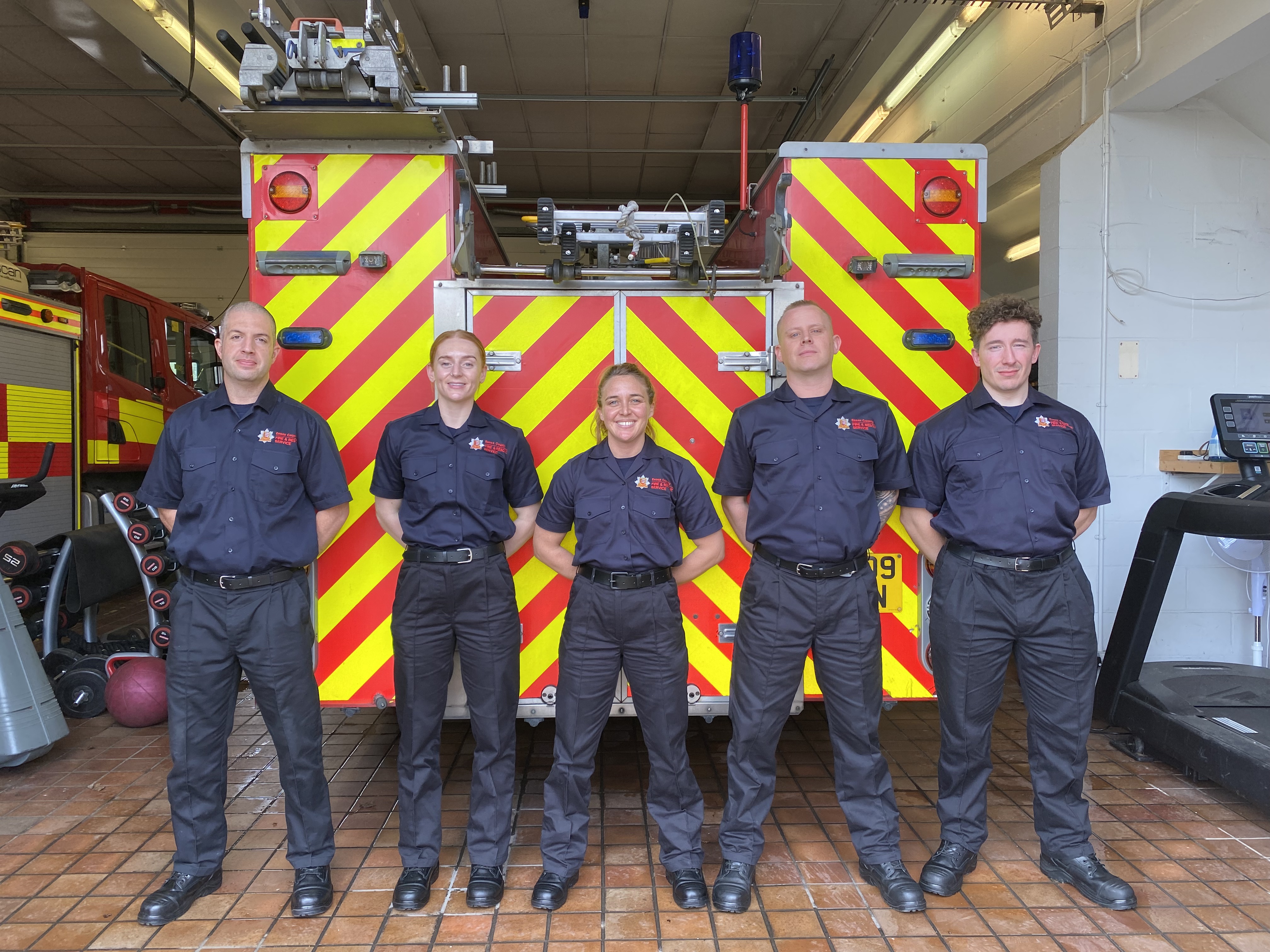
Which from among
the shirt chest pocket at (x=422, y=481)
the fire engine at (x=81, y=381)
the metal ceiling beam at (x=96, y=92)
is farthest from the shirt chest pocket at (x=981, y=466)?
the metal ceiling beam at (x=96, y=92)

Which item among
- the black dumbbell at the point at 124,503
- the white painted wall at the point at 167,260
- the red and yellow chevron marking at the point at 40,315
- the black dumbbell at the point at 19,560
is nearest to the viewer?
the black dumbbell at the point at 19,560

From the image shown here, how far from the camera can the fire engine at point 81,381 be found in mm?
6078

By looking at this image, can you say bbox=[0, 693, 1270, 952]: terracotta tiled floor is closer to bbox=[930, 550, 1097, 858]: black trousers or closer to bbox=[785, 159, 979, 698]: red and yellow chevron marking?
bbox=[930, 550, 1097, 858]: black trousers

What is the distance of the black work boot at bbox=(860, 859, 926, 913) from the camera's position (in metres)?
2.65

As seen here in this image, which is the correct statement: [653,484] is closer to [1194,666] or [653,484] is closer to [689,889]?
[689,889]

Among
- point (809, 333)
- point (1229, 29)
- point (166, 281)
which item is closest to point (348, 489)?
point (809, 333)

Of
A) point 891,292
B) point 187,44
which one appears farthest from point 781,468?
point 187,44

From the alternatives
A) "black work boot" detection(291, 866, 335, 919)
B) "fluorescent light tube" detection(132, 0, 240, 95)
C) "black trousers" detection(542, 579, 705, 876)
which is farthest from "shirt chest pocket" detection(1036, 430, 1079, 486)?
"fluorescent light tube" detection(132, 0, 240, 95)

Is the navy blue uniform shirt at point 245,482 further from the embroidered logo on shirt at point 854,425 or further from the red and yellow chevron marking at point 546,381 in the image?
the embroidered logo on shirt at point 854,425

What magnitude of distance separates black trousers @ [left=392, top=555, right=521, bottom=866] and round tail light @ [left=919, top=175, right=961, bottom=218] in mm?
2151

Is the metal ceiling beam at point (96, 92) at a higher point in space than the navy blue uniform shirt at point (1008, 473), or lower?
higher

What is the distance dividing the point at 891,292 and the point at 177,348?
7255 millimetres

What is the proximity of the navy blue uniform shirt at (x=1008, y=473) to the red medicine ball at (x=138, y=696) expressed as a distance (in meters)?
3.96

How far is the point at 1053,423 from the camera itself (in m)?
2.90
